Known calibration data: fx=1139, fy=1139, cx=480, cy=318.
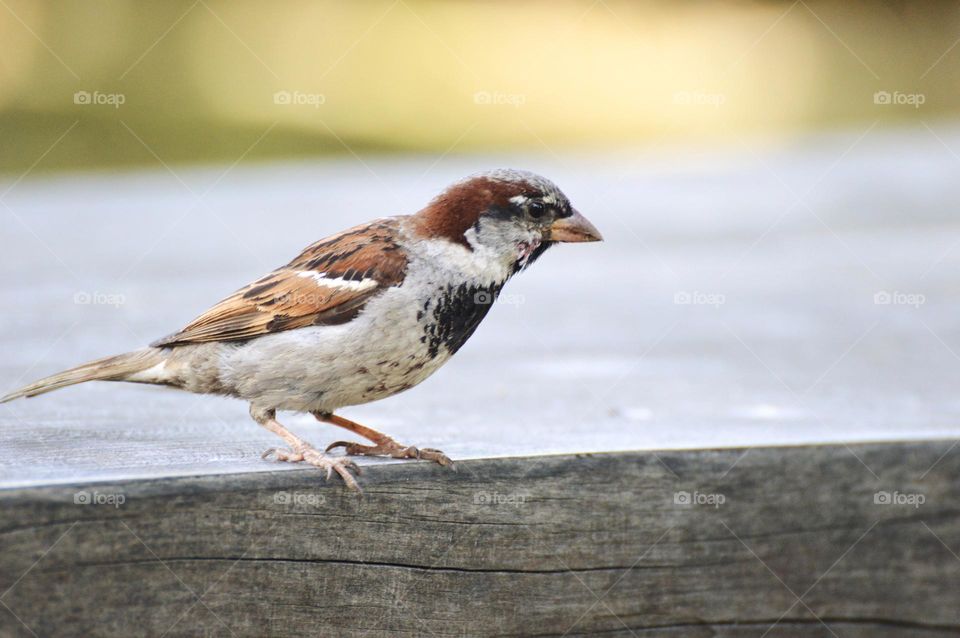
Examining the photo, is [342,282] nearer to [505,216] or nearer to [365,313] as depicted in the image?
[365,313]

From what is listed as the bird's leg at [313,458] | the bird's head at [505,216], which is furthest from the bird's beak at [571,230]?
the bird's leg at [313,458]

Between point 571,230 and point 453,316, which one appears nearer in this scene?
point 453,316

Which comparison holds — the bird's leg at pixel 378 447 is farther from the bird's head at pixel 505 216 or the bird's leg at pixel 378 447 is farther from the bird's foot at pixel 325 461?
the bird's head at pixel 505 216

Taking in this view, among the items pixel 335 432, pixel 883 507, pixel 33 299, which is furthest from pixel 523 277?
pixel 883 507

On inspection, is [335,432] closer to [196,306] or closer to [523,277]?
[196,306]

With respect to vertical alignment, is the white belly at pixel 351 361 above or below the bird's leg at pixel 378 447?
above

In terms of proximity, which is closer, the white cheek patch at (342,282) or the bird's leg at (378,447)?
the bird's leg at (378,447)

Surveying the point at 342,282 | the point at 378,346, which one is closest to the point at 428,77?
the point at 342,282
